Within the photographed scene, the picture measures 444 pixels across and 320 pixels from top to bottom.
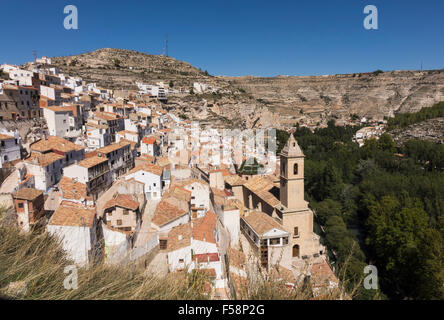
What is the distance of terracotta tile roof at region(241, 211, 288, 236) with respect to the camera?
52.1ft

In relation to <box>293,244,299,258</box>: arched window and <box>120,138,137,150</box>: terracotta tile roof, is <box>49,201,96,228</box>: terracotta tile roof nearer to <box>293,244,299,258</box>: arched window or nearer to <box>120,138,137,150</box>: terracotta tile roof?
<box>293,244,299,258</box>: arched window

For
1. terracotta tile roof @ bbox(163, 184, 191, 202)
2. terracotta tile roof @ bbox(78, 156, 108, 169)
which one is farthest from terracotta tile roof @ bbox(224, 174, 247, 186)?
terracotta tile roof @ bbox(78, 156, 108, 169)

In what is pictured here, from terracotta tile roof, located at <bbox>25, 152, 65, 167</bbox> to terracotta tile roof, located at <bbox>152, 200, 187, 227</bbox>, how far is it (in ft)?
24.7

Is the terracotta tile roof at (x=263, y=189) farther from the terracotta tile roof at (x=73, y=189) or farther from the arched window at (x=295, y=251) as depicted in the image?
the terracotta tile roof at (x=73, y=189)

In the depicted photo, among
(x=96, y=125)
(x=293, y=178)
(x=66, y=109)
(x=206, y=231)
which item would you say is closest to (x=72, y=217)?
(x=206, y=231)

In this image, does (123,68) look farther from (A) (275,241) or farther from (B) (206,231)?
(A) (275,241)

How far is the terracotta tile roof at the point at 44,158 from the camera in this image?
1804 centimetres

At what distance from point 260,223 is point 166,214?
209 inches

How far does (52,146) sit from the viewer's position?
2061 cm

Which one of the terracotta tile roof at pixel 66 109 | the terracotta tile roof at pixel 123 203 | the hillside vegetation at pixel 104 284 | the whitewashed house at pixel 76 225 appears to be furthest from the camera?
the terracotta tile roof at pixel 66 109

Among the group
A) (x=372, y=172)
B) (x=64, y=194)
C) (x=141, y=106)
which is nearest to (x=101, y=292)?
(x=64, y=194)

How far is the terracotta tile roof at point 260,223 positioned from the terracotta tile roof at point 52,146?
13.2 metres

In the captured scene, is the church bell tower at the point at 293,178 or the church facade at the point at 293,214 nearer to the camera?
the church facade at the point at 293,214

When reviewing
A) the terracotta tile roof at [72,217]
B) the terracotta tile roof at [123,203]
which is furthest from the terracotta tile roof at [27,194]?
the terracotta tile roof at [123,203]
